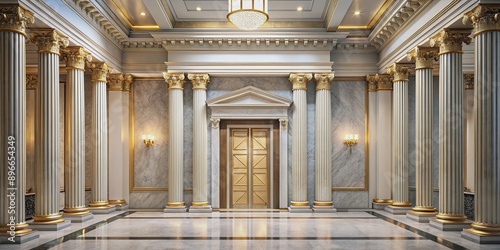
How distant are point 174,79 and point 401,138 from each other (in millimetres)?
7154

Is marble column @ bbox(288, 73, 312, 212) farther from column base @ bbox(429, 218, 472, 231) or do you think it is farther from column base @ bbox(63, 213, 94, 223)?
column base @ bbox(63, 213, 94, 223)

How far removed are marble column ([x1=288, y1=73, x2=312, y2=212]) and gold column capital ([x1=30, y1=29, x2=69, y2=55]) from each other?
7094 millimetres

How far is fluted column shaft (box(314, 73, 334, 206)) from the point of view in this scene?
1466 cm

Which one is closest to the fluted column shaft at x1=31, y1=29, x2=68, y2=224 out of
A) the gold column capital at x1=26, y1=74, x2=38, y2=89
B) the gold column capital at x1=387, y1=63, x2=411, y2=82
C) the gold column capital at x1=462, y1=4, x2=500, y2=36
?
the gold column capital at x1=26, y1=74, x2=38, y2=89

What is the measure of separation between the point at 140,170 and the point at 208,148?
241 centimetres

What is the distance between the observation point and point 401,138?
1360cm

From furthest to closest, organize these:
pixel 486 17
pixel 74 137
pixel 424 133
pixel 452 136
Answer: pixel 74 137, pixel 424 133, pixel 452 136, pixel 486 17

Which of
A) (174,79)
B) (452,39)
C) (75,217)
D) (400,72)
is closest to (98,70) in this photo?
(174,79)

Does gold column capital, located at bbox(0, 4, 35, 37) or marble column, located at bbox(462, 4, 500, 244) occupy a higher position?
gold column capital, located at bbox(0, 4, 35, 37)

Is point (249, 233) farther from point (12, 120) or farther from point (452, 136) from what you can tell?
point (12, 120)

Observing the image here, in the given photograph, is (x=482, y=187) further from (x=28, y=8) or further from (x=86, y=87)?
(x=86, y=87)

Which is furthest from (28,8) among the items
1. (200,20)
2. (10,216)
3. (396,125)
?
(396,125)

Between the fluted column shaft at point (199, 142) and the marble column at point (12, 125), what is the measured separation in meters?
6.21

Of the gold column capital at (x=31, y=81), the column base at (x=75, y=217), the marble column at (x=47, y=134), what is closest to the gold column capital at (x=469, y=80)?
the marble column at (x=47, y=134)
